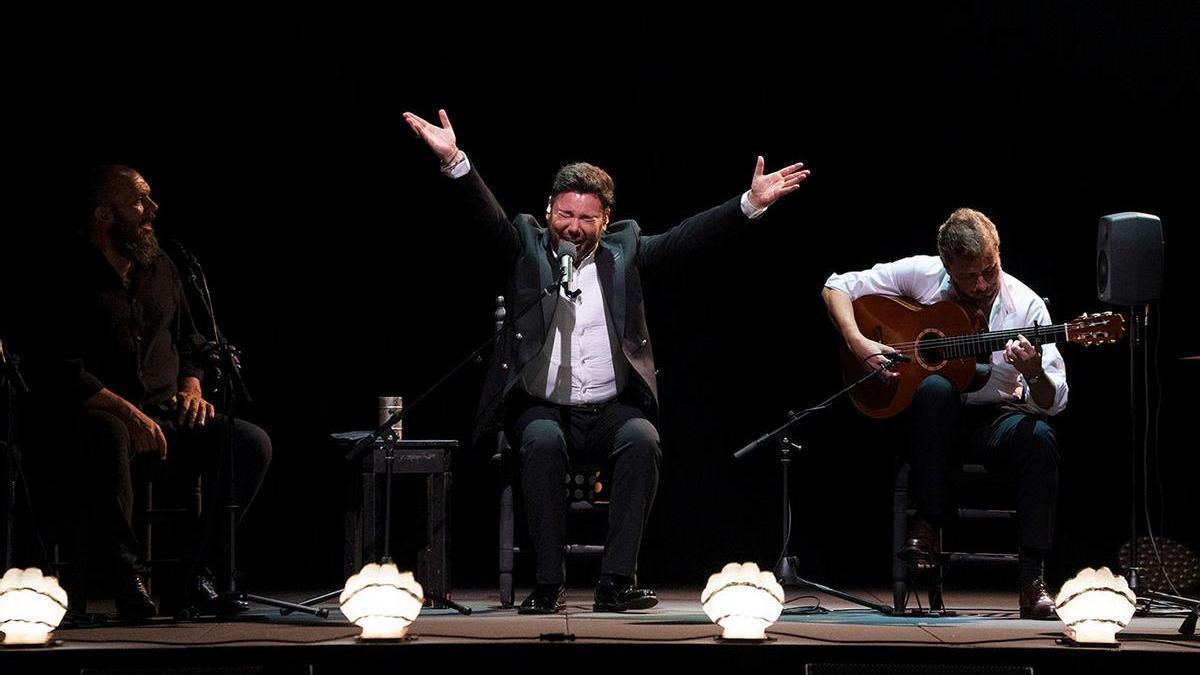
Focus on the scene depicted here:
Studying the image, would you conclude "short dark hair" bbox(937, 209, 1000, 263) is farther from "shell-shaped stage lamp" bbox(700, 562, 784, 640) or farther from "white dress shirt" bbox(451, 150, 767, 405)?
"shell-shaped stage lamp" bbox(700, 562, 784, 640)

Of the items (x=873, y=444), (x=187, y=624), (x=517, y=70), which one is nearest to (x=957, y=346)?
(x=873, y=444)

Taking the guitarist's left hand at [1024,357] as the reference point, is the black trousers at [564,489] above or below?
below

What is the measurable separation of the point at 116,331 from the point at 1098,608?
118 inches

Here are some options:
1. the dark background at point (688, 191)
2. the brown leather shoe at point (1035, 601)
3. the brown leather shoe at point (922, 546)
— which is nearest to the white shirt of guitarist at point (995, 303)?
the brown leather shoe at point (922, 546)

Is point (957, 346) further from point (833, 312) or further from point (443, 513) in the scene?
point (443, 513)

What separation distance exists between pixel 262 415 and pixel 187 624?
72.6 inches

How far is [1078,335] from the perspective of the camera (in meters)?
Result: 4.22

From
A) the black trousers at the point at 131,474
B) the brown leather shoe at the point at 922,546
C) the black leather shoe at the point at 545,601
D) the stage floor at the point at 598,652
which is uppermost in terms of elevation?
the black trousers at the point at 131,474

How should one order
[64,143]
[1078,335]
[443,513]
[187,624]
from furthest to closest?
[64,143]
[443,513]
[1078,335]
[187,624]

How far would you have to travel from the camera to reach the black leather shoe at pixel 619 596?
400 centimetres

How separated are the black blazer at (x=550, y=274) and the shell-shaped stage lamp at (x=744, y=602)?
118cm

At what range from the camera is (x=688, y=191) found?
17.7ft

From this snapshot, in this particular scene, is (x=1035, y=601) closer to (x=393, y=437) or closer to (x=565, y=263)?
(x=565, y=263)

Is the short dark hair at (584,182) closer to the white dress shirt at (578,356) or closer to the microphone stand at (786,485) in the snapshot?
the white dress shirt at (578,356)
